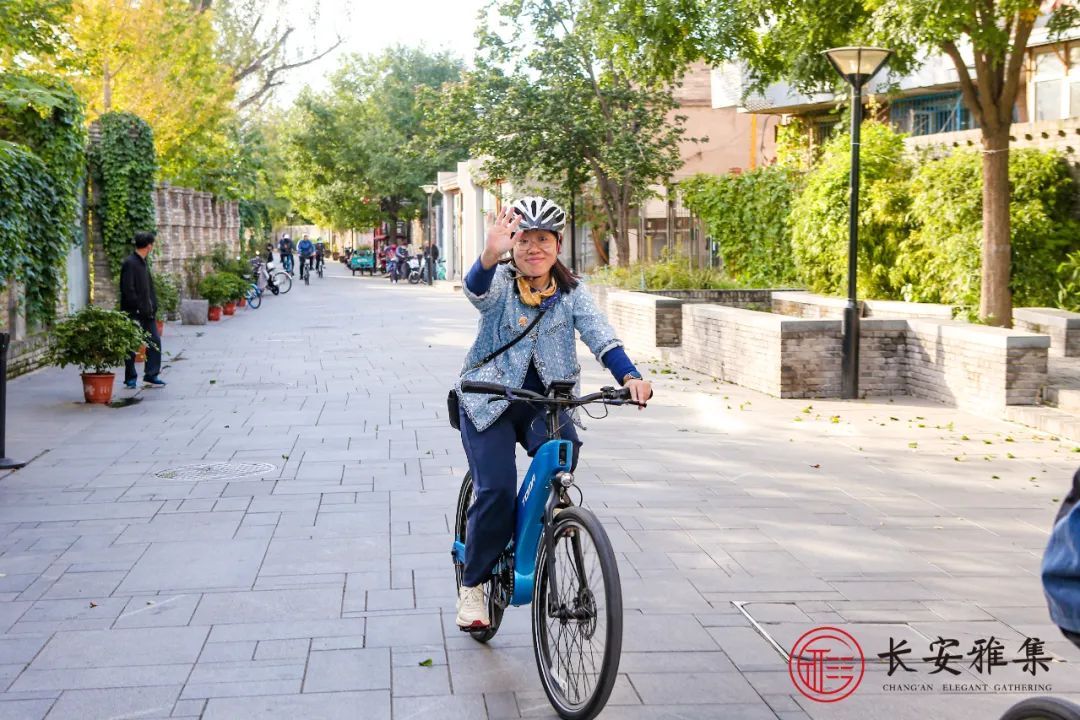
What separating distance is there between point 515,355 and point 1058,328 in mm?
10640

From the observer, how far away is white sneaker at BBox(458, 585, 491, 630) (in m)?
4.91

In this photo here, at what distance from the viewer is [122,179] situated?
20.8 metres

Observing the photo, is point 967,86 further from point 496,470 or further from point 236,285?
point 236,285

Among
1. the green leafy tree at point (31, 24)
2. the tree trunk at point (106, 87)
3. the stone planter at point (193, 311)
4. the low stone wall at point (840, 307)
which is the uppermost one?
the tree trunk at point (106, 87)

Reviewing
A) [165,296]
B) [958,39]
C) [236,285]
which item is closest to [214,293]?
[236,285]

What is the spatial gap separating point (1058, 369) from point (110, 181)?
15.0 meters

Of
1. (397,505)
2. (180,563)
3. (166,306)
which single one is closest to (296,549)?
(180,563)

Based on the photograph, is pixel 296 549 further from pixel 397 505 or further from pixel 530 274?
pixel 530 274

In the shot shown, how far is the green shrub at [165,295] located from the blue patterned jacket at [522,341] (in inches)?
702

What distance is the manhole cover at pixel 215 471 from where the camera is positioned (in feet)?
29.0

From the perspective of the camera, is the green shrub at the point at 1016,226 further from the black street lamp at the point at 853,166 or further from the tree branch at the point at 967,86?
the black street lamp at the point at 853,166

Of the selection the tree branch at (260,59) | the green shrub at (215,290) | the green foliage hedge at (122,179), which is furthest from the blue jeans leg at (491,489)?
the tree branch at (260,59)

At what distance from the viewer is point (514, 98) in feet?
87.7

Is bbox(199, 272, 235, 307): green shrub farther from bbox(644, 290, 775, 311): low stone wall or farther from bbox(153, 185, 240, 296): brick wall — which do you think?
bbox(644, 290, 775, 311): low stone wall
